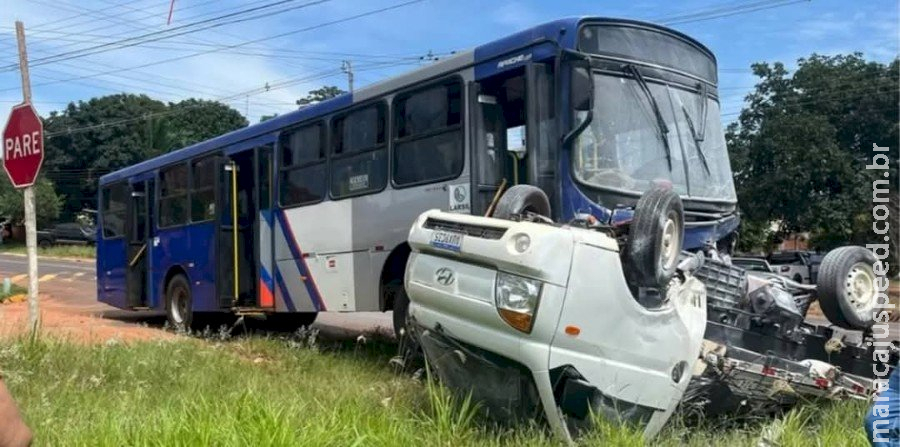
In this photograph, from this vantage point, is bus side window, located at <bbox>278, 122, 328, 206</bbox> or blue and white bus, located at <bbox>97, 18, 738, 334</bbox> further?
bus side window, located at <bbox>278, 122, 328, 206</bbox>

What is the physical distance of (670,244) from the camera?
4.71 m

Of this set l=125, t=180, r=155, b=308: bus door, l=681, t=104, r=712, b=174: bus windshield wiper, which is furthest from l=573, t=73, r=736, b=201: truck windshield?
l=125, t=180, r=155, b=308: bus door

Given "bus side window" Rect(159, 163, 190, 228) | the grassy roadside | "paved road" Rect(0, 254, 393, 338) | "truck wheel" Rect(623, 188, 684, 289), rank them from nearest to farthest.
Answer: "truck wheel" Rect(623, 188, 684, 289), "bus side window" Rect(159, 163, 190, 228), "paved road" Rect(0, 254, 393, 338), the grassy roadside

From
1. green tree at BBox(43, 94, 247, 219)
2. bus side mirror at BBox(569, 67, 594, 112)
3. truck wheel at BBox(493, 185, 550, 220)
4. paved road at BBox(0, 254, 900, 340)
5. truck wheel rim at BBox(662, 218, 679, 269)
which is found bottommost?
paved road at BBox(0, 254, 900, 340)

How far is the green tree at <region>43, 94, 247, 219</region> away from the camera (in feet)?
189

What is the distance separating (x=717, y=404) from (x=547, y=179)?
7.18ft

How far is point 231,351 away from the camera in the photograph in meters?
8.62

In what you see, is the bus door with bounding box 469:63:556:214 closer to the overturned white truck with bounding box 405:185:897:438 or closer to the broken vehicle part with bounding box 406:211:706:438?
the overturned white truck with bounding box 405:185:897:438

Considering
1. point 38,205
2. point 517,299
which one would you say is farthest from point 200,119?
point 517,299

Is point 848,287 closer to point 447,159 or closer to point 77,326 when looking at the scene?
point 447,159

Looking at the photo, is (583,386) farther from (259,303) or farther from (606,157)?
(259,303)

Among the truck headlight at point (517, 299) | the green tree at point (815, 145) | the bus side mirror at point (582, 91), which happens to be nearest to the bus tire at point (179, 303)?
the bus side mirror at point (582, 91)

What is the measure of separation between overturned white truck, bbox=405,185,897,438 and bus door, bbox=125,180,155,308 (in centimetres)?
925

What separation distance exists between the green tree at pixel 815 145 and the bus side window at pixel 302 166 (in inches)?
832
